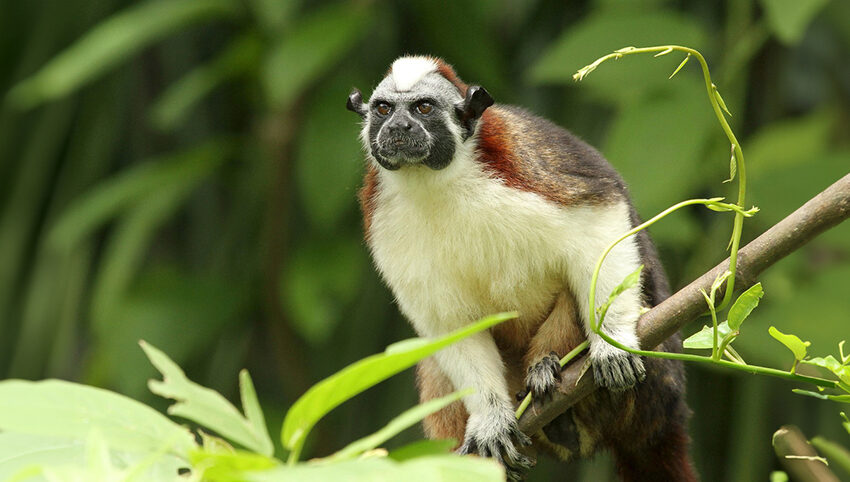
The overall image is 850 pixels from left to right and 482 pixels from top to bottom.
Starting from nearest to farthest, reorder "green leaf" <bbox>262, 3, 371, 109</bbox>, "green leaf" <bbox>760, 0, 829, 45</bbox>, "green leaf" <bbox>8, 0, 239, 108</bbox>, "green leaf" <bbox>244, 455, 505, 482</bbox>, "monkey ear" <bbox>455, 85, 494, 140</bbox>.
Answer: "green leaf" <bbox>244, 455, 505, 482</bbox> → "monkey ear" <bbox>455, 85, 494, 140</bbox> → "green leaf" <bbox>760, 0, 829, 45</bbox> → "green leaf" <bbox>262, 3, 371, 109</bbox> → "green leaf" <bbox>8, 0, 239, 108</bbox>

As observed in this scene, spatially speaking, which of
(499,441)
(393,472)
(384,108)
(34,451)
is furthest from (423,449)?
(384,108)

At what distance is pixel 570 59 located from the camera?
259 cm

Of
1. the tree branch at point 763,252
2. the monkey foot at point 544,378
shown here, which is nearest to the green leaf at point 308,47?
the monkey foot at point 544,378

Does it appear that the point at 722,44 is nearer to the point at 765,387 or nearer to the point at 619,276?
the point at 765,387

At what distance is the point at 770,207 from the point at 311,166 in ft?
4.17

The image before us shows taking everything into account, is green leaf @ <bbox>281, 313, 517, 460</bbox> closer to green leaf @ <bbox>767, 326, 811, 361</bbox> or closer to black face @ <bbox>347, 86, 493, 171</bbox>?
green leaf @ <bbox>767, 326, 811, 361</bbox>

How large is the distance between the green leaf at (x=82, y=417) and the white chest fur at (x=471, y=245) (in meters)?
1.13

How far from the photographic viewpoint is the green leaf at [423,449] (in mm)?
833

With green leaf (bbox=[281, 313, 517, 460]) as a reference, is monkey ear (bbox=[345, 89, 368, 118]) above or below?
above

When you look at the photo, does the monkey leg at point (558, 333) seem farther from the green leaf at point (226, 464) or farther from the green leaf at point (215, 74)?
the green leaf at point (215, 74)

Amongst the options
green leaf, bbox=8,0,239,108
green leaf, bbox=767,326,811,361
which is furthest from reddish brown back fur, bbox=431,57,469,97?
green leaf, bbox=8,0,239,108

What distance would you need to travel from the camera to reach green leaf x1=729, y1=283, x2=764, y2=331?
109 centimetres

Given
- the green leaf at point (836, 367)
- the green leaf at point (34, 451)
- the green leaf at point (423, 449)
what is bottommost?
the green leaf at point (836, 367)

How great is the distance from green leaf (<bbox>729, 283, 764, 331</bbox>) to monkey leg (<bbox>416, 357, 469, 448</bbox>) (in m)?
1.00
